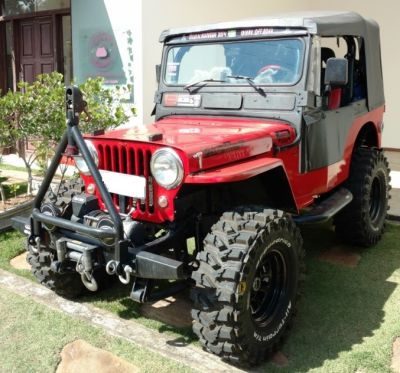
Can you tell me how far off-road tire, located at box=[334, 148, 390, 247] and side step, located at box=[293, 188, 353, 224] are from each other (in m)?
0.18

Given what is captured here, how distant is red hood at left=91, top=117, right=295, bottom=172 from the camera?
296 cm

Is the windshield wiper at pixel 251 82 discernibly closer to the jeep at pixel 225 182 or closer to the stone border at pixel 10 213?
the jeep at pixel 225 182

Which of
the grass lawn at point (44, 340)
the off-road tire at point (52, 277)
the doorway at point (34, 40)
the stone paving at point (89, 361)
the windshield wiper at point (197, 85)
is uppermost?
the doorway at point (34, 40)

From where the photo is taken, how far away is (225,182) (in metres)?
3.10

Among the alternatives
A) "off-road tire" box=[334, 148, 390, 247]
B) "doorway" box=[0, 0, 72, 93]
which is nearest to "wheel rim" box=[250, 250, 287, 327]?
"off-road tire" box=[334, 148, 390, 247]

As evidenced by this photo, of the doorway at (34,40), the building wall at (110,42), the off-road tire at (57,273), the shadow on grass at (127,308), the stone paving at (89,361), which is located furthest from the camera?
the doorway at (34,40)

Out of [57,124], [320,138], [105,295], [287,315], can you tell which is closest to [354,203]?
[320,138]

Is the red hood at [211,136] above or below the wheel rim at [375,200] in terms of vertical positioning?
above

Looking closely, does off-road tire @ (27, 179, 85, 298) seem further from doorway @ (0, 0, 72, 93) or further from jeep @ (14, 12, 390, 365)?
doorway @ (0, 0, 72, 93)

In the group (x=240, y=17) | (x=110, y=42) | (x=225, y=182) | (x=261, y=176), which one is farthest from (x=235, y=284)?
(x=240, y=17)

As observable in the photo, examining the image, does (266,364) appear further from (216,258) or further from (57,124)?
(57,124)

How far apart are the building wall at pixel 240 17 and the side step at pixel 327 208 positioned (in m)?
3.40

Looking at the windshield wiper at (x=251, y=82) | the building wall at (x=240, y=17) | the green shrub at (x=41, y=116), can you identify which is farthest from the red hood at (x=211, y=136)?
the building wall at (x=240, y=17)

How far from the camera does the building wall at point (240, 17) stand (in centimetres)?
680
